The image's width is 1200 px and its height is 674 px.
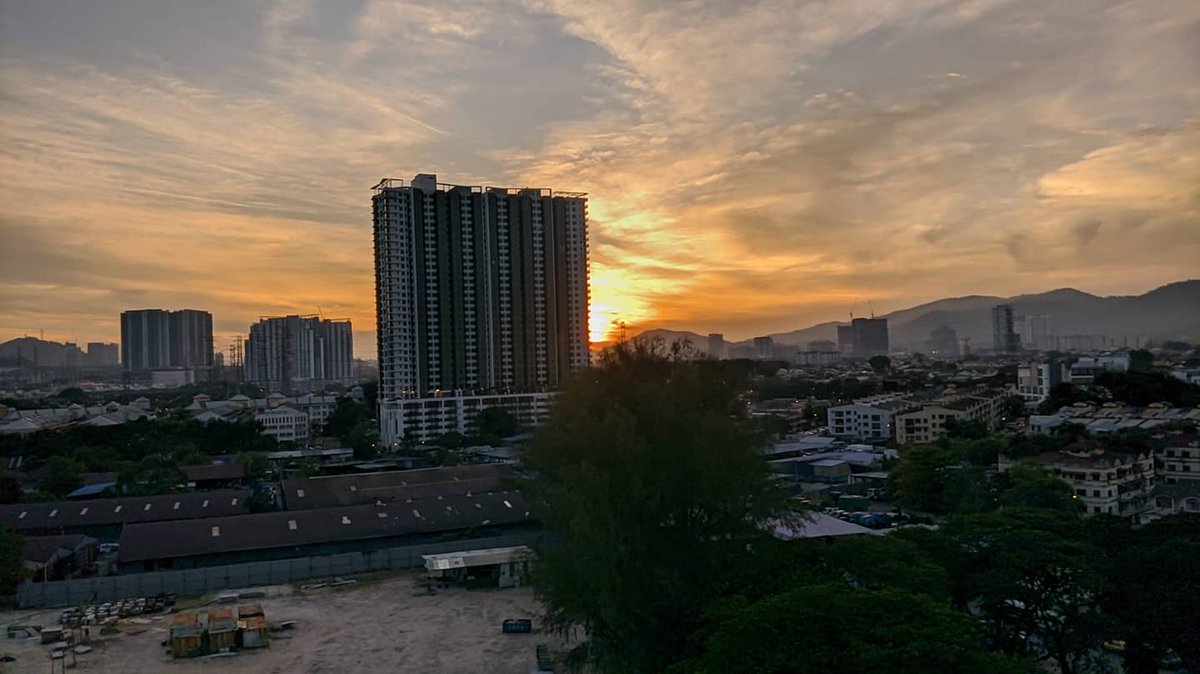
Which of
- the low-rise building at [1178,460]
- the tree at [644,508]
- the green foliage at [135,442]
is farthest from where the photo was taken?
the green foliage at [135,442]

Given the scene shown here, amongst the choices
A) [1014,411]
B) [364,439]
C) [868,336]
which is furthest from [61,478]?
[868,336]

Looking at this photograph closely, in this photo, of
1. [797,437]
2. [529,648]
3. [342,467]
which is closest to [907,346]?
[797,437]

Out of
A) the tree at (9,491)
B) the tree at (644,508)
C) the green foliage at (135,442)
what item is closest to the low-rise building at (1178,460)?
the tree at (644,508)

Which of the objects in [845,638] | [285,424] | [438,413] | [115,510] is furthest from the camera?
[285,424]

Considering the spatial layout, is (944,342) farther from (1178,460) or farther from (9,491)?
(9,491)

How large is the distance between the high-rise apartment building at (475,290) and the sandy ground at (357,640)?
1766cm

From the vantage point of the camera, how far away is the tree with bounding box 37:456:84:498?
58.6 ft

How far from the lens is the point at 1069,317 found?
110250mm

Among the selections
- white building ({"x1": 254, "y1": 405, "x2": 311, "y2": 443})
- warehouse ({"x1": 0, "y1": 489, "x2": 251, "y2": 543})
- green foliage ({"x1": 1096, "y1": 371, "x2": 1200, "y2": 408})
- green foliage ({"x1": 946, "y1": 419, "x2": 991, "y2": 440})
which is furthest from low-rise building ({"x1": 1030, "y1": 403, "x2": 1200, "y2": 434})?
white building ({"x1": 254, "y1": 405, "x2": 311, "y2": 443})

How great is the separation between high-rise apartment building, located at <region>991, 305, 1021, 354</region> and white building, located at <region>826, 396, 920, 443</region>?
6709cm

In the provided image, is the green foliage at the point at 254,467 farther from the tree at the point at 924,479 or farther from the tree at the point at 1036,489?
the tree at the point at 1036,489

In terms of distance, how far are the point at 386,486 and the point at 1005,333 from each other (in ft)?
319

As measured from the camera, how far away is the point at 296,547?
12.6 meters

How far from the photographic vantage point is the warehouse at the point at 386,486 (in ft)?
52.0
